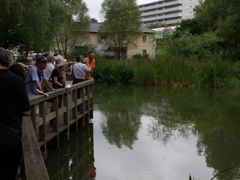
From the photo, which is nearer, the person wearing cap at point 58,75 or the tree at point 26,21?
the person wearing cap at point 58,75

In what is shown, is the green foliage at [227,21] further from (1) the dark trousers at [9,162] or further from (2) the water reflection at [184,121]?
(1) the dark trousers at [9,162]

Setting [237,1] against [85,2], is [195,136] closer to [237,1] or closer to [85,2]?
[237,1]

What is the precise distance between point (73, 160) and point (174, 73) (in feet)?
47.2

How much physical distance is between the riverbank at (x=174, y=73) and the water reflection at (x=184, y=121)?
3.40 meters

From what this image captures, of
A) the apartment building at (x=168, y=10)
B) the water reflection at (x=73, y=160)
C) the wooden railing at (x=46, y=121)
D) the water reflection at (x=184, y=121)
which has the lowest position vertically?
the water reflection at (x=184, y=121)

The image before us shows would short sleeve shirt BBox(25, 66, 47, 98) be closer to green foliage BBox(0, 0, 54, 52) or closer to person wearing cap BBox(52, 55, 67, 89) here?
person wearing cap BBox(52, 55, 67, 89)

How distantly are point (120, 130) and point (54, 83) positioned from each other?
2.36 meters

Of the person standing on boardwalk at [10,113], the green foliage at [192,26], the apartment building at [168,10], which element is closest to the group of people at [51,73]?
the person standing on boardwalk at [10,113]

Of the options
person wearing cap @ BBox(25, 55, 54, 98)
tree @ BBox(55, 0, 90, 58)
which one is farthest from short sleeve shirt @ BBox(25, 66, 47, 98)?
tree @ BBox(55, 0, 90, 58)

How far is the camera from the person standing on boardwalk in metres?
2.87

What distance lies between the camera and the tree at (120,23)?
45.9m

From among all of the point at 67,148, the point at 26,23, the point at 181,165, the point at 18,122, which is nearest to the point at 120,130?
the point at 67,148

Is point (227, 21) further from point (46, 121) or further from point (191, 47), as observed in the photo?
point (46, 121)

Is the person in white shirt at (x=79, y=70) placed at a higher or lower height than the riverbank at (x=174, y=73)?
higher
